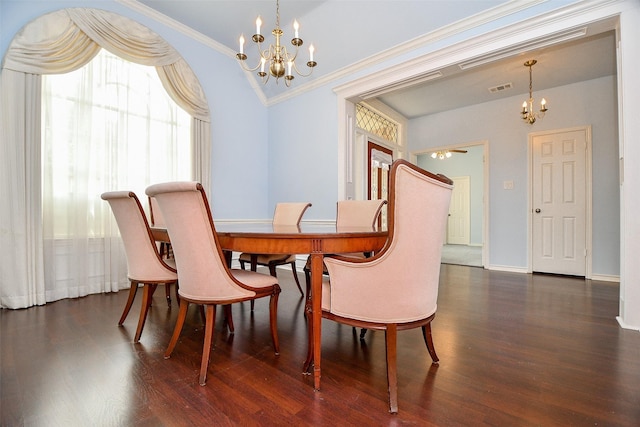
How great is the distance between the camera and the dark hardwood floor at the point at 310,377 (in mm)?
1086

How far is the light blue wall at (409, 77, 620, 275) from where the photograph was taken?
143 inches

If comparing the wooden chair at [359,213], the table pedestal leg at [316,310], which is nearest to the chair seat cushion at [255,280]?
the table pedestal leg at [316,310]

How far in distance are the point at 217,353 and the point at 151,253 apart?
2.49 feet

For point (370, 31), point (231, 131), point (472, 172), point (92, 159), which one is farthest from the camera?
point (472, 172)

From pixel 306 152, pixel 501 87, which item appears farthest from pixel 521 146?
pixel 306 152

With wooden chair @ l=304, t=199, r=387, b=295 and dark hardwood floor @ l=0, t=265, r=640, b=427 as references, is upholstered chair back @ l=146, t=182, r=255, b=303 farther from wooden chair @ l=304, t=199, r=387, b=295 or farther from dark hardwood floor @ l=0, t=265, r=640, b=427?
wooden chair @ l=304, t=199, r=387, b=295

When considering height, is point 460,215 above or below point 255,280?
above

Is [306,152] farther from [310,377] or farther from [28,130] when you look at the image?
[310,377]

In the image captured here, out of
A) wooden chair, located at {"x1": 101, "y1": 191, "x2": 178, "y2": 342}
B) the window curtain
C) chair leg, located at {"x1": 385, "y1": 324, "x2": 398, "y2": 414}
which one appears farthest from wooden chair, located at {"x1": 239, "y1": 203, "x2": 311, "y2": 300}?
the window curtain

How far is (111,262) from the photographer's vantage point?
287 centimetres

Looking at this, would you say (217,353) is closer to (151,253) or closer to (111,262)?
(151,253)

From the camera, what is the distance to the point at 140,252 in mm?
1806

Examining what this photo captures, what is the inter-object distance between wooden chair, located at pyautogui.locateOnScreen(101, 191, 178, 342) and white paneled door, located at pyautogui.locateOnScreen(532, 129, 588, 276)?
4772mm

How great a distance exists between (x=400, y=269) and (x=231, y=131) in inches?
144
